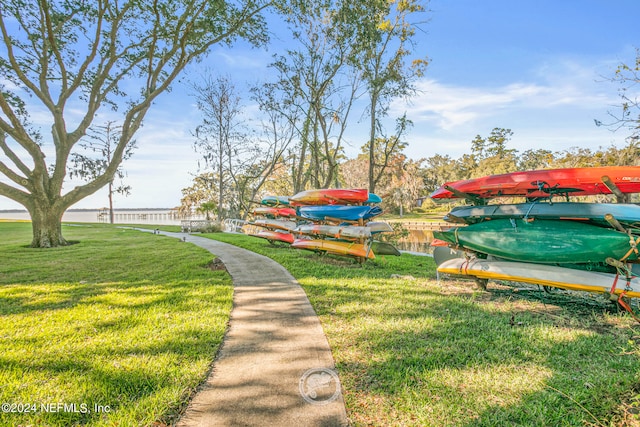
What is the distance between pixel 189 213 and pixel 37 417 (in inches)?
1644

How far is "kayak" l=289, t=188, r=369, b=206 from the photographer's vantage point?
7.44 meters

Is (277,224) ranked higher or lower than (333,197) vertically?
lower

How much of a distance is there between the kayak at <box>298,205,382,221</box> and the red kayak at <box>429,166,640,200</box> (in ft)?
7.54

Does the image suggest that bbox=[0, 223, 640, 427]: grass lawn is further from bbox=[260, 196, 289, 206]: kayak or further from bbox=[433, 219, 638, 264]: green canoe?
bbox=[260, 196, 289, 206]: kayak

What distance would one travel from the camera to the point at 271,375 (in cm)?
234

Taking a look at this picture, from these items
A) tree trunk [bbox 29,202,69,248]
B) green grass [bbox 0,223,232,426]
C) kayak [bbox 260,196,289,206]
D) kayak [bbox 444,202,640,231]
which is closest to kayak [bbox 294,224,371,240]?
kayak [bbox 444,202,640,231]

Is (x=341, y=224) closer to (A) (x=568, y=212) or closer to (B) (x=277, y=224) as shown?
(B) (x=277, y=224)

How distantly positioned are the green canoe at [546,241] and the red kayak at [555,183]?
531 millimetres

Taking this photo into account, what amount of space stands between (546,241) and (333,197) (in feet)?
15.5

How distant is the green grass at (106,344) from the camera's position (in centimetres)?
192

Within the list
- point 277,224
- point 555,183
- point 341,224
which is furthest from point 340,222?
point 555,183

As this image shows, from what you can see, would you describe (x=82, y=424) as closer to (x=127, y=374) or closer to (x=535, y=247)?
(x=127, y=374)

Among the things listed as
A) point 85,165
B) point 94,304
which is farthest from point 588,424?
point 85,165

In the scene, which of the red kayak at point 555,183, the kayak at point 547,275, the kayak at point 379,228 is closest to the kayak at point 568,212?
the red kayak at point 555,183
